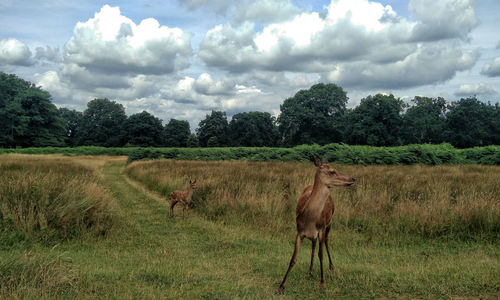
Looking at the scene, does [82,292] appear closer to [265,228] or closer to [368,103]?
[265,228]

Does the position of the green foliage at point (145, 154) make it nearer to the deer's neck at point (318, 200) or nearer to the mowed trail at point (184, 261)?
the mowed trail at point (184, 261)

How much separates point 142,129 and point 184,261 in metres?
80.8

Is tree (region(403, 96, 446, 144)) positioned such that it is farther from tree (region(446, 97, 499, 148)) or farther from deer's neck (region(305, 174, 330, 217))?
deer's neck (region(305, 174, 330, 217))

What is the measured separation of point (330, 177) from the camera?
4.87 meters

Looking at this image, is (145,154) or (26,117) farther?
(26,117)

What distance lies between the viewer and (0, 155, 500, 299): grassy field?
495 centimetres

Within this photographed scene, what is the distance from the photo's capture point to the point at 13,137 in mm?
64500

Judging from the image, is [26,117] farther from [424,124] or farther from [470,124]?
[470,124]

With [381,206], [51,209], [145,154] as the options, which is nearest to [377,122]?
[145,154]

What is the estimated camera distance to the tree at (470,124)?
5994cm

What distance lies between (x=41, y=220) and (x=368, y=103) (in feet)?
194

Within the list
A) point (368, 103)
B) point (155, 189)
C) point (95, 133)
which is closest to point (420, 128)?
point (368, 103)

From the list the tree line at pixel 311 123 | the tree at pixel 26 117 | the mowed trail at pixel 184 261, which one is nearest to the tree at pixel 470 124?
the tree line at pixel 311 123

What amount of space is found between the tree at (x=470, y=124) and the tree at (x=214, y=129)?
49.8 m
